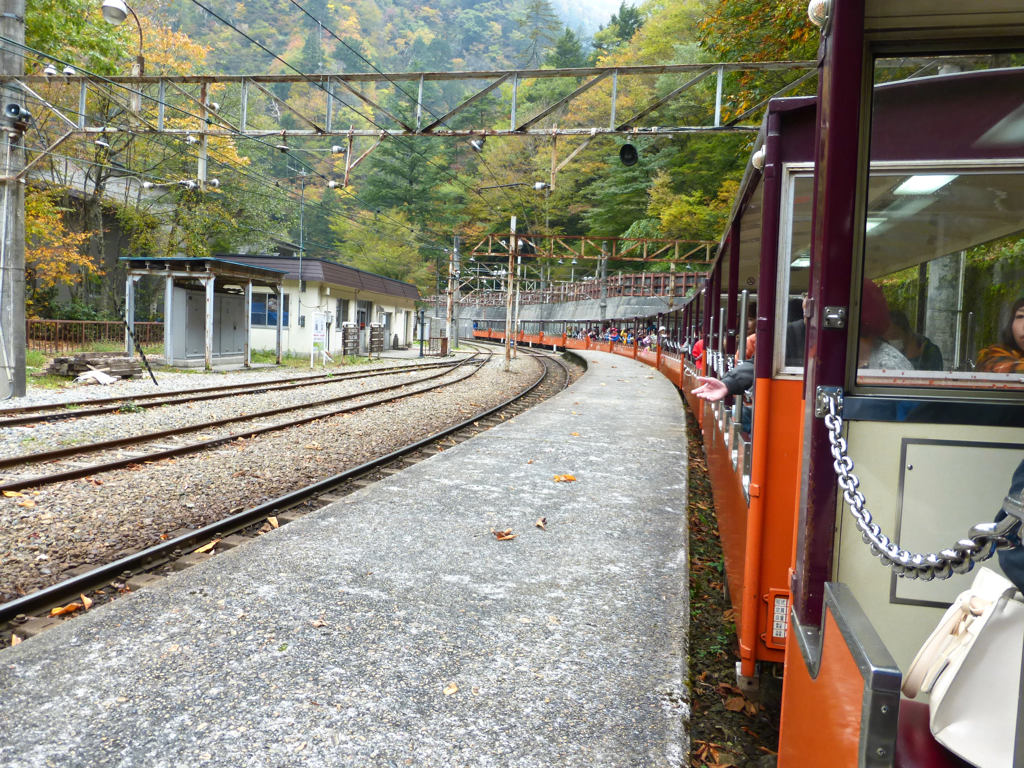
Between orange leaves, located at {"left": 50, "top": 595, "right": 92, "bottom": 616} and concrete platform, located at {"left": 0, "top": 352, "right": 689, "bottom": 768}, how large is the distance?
411mm

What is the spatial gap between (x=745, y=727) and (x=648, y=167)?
1644 inches

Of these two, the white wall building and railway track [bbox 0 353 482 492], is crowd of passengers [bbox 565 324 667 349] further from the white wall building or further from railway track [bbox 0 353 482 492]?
railway track [bbox 0 353 482 492]

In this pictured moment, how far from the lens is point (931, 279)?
2.55 metres

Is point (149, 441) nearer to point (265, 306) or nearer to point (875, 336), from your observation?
point (875, 336)

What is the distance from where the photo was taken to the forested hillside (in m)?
20.5

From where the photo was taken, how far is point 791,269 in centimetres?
316

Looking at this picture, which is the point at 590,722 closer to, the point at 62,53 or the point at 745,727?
the point at 745,727

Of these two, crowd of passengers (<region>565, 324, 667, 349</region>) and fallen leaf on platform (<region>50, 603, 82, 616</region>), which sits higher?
crowd of passengers (<region>565, 324, 667, 349</region>)

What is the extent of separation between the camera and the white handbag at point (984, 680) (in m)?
1.33

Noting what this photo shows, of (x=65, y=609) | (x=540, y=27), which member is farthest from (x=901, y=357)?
(x=540, y=27)

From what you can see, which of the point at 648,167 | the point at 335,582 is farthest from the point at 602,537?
the point at 648,167

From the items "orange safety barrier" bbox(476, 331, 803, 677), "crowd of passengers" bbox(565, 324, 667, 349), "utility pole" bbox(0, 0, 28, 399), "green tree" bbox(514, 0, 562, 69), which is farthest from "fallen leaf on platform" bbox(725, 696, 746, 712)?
"green tree" bbox(514, 0, 562, 69)

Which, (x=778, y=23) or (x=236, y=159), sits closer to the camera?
(x=778, y=23)

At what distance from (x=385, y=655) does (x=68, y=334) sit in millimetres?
25327
